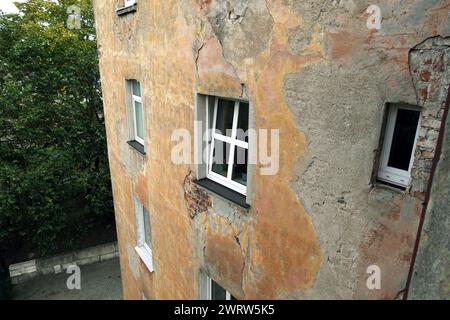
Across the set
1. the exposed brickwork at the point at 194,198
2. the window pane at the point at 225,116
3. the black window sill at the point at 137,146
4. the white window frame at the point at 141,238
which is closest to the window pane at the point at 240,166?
the window pane at the point at 225,116

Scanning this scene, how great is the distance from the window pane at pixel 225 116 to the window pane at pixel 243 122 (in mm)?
165

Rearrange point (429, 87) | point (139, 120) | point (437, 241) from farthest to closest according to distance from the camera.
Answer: point (139, 120)
point (429, 87)
point (437, 241)

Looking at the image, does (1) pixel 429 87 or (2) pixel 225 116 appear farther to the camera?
(2) pixel 225 116

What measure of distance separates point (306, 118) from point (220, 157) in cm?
168

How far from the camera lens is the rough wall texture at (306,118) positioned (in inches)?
83.3

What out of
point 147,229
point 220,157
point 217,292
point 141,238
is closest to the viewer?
point 220,157

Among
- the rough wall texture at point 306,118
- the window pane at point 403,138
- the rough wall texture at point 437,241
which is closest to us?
the rough wall texture at point 437,241

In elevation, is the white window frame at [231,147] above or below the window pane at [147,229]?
above

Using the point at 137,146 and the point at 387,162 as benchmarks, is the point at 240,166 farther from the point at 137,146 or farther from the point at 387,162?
the point at 137,146

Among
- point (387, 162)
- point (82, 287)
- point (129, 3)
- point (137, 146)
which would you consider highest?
point (129, 3)

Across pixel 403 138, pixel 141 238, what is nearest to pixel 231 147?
pixel 403 138

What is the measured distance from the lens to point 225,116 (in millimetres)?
3859

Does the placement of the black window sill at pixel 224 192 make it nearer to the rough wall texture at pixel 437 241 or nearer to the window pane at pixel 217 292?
the window pane at pixel 217 292

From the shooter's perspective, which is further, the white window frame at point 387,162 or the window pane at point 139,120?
the window pane at point 139,120
